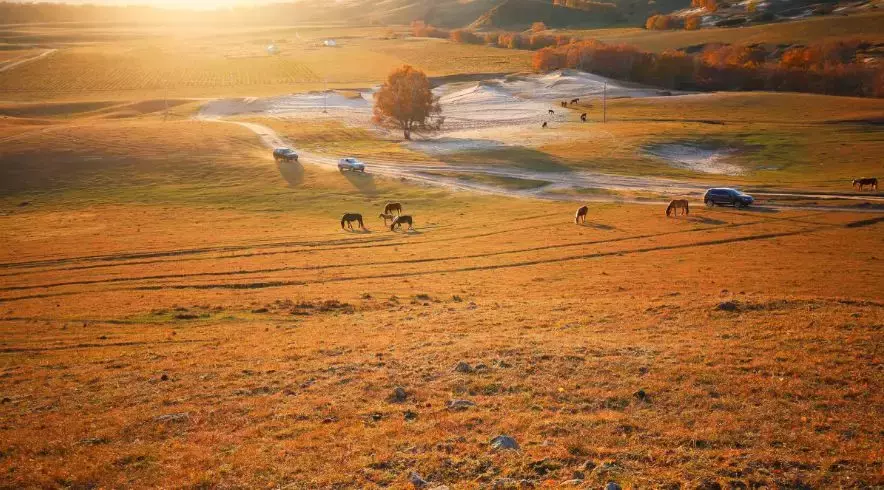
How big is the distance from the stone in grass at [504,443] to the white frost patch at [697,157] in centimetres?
6646

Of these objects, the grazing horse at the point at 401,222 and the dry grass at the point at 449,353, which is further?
the grazing horse at the point at 401,222

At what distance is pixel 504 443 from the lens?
14328 millimetres

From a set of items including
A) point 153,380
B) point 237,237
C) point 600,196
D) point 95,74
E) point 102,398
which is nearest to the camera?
point 102,398

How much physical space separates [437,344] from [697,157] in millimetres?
67363

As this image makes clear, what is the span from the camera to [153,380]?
19.7 metres

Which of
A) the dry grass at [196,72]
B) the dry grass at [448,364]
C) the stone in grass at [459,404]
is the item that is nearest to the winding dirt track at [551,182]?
the dry grass at [448,364]

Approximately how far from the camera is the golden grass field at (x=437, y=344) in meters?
13.9

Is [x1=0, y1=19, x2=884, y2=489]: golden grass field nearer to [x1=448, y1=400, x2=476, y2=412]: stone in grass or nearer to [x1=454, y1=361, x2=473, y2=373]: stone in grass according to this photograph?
[x1=448, y1=400, x2=476, y2=412]: stone in grass

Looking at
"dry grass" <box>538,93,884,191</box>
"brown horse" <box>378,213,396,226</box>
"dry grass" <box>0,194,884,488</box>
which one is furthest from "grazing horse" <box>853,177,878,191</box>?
"brown horse" <box>378,213,396,226</box>

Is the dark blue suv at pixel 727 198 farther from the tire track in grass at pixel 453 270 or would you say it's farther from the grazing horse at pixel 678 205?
the tire track in grass at pixel 453 270

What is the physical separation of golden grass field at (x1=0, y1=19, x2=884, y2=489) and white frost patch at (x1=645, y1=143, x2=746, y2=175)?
13093 millimetres

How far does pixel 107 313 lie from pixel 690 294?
2503 centimetres

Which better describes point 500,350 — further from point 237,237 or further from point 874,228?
point 874,228

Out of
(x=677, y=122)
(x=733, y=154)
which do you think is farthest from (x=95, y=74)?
(x=733, y=154)
